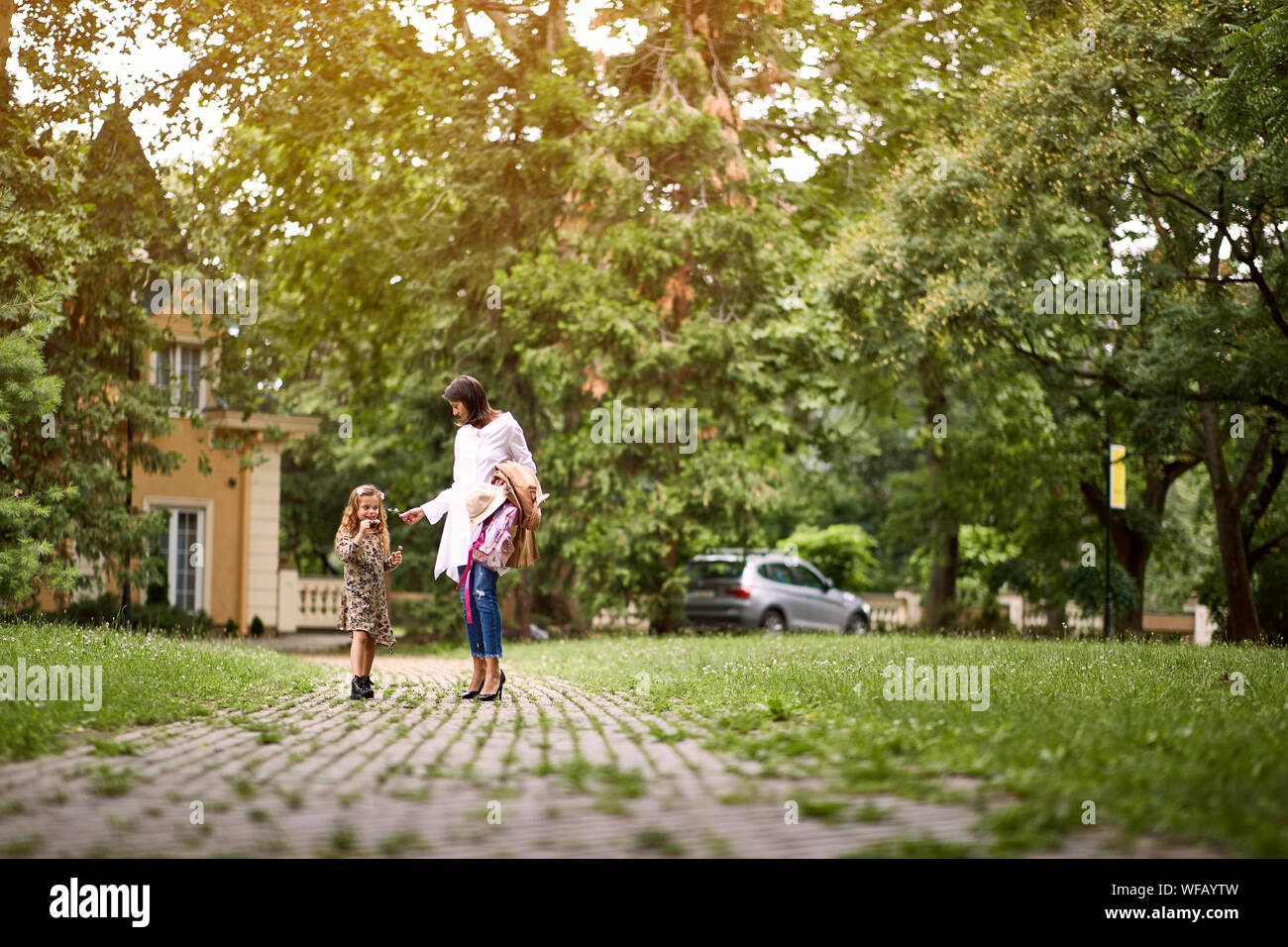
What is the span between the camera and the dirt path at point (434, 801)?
14.9ft

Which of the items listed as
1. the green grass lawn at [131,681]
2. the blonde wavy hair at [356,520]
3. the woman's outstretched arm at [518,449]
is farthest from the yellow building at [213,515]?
the woman's outstretched arm at [518,449]

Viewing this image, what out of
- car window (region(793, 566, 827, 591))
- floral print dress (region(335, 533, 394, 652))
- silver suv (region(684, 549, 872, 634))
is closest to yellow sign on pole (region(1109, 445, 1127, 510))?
silver suv (region(684, 549, 872, 634))

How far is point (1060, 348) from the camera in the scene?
914 inches

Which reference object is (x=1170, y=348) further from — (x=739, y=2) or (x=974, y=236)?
(x=739, y=2)

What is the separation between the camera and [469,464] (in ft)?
31.8

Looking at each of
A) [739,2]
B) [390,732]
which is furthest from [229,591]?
[390,732]

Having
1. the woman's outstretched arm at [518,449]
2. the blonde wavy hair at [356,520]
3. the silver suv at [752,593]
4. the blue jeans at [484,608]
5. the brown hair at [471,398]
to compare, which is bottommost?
the silver suv at [752,593]

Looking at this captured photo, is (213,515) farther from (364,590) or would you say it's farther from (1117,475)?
(364,590)

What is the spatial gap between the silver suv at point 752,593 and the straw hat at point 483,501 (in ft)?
55.5

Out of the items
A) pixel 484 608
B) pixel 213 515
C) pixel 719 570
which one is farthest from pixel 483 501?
pixel 213 515

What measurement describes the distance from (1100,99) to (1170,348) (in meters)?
3.53

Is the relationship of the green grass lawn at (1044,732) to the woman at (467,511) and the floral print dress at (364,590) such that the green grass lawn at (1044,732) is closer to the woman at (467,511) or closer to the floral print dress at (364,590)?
the woman at (467,511)

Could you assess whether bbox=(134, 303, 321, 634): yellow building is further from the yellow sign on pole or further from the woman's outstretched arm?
the woman's outstretched arm
